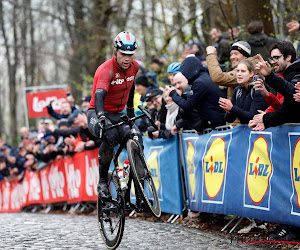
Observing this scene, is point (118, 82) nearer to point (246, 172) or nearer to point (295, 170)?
point (246, 172)

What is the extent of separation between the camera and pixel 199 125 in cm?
902

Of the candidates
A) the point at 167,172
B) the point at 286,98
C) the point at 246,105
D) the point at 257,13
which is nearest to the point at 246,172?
the point at 246,105

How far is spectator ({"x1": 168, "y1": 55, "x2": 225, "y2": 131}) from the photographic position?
8.84m

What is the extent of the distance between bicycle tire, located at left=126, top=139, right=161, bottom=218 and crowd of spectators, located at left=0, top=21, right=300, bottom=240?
146 centimetres

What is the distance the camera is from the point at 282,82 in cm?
620

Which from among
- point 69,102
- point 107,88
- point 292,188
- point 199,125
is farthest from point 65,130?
point 292,188

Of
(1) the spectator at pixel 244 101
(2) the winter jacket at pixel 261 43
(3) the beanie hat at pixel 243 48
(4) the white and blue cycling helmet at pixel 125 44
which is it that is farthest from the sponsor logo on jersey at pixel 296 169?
(2) the winter jacket at pixel 261 43

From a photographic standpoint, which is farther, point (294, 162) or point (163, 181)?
point (163, 181)

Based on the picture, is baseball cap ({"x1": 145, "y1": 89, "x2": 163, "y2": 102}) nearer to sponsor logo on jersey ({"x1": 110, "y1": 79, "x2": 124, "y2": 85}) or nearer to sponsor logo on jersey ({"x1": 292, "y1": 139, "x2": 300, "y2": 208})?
sponsor logo on jersey ({"x1": 110, "y1": 79, "x2": 124, "y2": 85})

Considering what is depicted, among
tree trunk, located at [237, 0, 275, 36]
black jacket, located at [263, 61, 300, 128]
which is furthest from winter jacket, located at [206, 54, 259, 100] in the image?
tree trunk, located at [237, 0, 275, 36]

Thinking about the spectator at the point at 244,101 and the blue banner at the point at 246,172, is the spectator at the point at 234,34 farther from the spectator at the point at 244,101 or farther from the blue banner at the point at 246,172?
the spectator at the point at 244,101

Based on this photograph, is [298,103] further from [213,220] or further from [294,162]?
[213,220]

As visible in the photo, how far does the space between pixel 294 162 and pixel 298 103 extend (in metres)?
0.65

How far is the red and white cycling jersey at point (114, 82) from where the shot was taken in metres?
7.22
